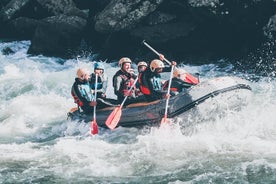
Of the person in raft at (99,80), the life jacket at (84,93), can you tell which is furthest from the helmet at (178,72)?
the life jacket at (84,93)

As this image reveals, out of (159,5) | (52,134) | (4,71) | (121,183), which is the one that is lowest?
(121,183)

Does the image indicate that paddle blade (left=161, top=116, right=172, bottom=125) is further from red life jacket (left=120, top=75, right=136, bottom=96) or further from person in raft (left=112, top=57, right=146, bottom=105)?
red life jacket (left=120, top=75, right=136, bottom=96)

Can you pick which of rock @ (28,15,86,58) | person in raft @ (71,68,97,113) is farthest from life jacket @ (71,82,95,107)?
rock @ (28,15,86,58)

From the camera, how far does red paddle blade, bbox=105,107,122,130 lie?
34.1ft

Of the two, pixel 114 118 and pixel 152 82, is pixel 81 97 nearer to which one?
pixel 114 118

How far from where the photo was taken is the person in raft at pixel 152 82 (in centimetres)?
1082

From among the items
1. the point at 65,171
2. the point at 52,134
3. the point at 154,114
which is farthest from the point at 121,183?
the point at 52,134

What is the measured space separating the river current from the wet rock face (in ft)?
8.75

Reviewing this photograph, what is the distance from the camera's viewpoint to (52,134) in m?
11.5

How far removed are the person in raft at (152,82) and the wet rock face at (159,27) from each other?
5.56m

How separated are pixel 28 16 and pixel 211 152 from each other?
14.4 meters

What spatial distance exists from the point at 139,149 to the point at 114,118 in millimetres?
1148

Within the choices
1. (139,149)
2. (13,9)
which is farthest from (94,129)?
(13,9)

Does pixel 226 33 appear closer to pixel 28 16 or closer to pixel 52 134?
pixel 52 134
